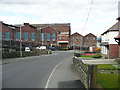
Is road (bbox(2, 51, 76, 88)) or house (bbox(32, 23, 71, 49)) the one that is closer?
road (bbox(2, 51, 76, 88))

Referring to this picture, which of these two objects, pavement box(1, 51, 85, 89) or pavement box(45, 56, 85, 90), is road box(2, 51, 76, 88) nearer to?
pavement box(1, 51, 85, 89)

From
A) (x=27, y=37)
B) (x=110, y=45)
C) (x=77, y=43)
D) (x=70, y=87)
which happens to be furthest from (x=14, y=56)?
(x=77, y=43)

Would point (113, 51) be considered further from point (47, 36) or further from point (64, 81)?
point (47, 36)

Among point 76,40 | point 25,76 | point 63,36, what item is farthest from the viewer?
point 76,40

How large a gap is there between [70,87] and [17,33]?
222ft

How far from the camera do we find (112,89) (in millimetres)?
8320

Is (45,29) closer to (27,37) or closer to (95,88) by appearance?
(27,37)

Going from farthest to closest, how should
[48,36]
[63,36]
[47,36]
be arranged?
[63,36] < [47,36] < [48,36]

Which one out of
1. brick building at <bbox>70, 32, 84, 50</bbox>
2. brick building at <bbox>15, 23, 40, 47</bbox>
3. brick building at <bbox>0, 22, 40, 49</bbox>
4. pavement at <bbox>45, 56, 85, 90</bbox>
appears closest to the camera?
pavement at <bbox>45, 56, 85, 90</bbox>

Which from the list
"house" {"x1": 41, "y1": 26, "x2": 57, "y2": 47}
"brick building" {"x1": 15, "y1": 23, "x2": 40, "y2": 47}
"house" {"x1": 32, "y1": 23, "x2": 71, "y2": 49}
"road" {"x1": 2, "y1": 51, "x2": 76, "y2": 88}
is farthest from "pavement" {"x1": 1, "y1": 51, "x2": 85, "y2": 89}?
"house" {"x1": 32, "y1": 23, "x2": 71, "y2": 49}

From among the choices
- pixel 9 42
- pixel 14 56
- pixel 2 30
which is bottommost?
pixel 14 56

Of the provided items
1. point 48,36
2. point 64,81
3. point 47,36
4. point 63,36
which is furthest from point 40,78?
point 63,36

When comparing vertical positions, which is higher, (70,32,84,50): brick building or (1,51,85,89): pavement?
(70,32,84,50): brick building

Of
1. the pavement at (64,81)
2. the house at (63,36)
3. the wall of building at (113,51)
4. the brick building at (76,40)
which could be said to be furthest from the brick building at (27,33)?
the pavement at (64,81)
